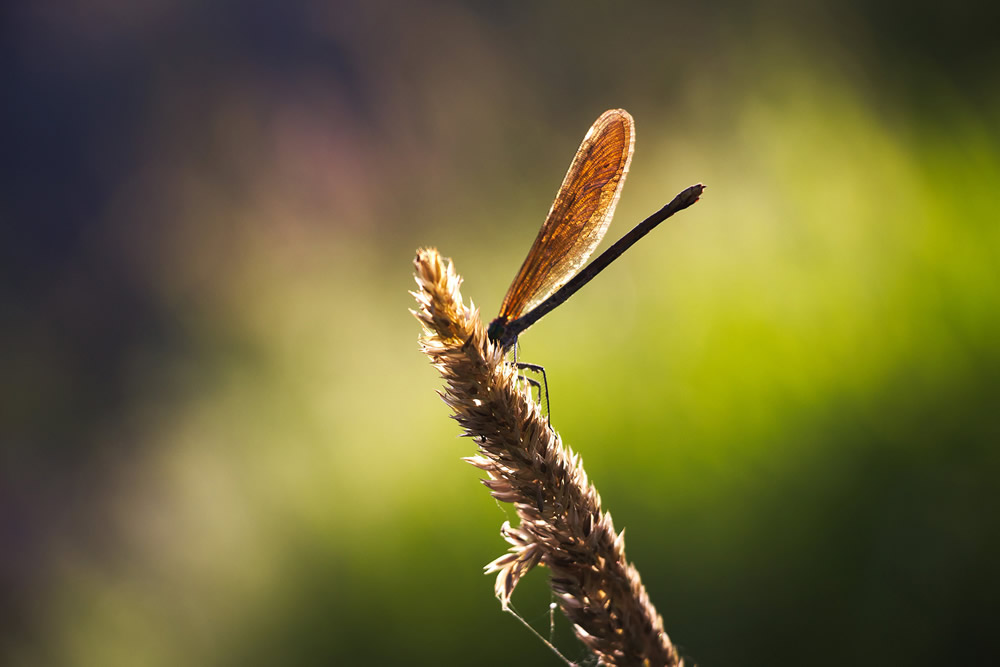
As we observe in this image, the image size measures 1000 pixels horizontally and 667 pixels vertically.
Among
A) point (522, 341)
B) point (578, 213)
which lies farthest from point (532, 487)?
point (522, 341)

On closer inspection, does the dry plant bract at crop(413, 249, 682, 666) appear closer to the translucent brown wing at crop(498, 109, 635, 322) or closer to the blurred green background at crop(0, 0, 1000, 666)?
the translucent brown wing at crop(498, 109, 635, 322)

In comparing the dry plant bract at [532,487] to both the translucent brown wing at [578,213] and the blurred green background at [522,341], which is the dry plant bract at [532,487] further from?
the blurred green background at [522,341]

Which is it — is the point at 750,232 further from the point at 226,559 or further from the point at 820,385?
the point at 226,559

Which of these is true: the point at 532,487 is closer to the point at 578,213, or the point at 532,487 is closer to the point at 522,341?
the point at 578,213

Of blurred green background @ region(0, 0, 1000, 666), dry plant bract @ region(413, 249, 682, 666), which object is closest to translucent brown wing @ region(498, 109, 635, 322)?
dry plant bract @ region(413, 249, 682, 666)

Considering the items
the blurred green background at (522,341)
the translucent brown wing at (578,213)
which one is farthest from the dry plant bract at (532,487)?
the blurred green background at (522,341)

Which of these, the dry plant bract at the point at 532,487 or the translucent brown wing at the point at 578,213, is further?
the translucent brown wing at the point at 578,213
